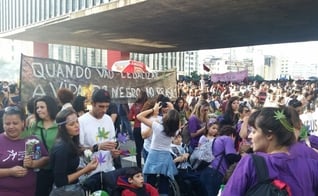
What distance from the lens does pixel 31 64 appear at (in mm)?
6660

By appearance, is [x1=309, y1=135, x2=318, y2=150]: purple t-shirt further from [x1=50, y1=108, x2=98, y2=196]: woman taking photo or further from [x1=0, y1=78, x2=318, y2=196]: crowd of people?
[x1=50, y1=108, x2=98, y2=196]: woman taking photo

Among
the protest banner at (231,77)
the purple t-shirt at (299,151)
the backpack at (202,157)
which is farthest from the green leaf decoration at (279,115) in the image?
the protest banner at (231,77)

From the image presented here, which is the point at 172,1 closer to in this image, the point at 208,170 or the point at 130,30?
the point at 130,30

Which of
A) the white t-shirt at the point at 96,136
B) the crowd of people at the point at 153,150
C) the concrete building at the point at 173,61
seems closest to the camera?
the crowd of people at the point at 153,150

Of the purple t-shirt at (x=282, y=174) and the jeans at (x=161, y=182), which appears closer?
the purple t-shirt at (x=282, y=174)

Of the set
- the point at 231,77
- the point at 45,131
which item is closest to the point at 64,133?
the point at 45,131

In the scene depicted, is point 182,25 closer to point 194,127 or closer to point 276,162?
point 194,127

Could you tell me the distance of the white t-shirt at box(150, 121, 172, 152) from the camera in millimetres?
5066

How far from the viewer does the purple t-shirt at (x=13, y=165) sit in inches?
132

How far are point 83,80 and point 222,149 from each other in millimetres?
→ 3755

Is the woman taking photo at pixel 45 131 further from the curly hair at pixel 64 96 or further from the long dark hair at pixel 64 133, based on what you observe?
the curly hair at pixel 64 96

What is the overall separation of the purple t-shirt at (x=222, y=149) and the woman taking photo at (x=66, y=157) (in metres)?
1.72

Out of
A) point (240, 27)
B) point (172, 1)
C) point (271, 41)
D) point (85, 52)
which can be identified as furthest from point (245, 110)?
point (85, 52)

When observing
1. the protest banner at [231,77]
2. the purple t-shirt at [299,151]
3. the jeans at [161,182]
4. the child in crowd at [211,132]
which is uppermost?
the protest banner at [231,77]
